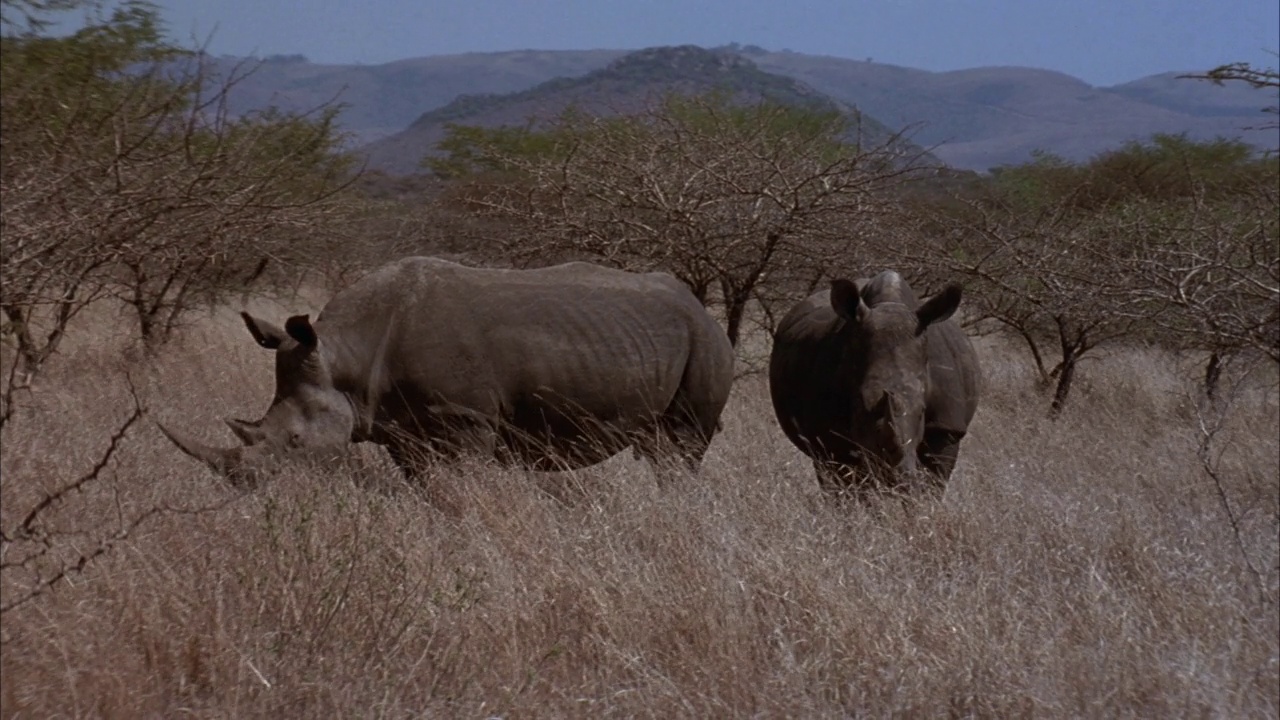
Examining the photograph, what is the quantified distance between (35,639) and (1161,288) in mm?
6128

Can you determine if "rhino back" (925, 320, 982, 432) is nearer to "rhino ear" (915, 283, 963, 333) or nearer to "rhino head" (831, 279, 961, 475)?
"rhino head" (831, 279, 961, 475)

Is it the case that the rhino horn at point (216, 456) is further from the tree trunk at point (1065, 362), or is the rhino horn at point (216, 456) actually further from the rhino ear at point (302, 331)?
the tree trunk at point (1065, 362)

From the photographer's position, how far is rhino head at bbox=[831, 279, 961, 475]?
6047mm

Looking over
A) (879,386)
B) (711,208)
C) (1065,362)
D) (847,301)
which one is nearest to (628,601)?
(879,386)

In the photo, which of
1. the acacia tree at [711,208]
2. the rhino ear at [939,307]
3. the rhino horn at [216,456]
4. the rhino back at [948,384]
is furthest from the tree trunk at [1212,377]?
the rhino horn at [216,456]

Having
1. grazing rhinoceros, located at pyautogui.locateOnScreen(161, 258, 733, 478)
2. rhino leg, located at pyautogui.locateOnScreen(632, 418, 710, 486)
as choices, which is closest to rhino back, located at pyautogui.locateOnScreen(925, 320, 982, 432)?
rhino leg, located at pyautogui.locateOnScreen(632, 418, 710, 486)

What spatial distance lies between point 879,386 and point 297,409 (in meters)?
2.57

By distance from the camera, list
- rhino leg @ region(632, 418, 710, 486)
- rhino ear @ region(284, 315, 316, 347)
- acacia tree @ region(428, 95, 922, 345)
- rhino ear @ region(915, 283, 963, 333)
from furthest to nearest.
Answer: acacia tree @ region(428, 95, 922, 345)
rhino leg @ region(632, 418, 710, 486)
rhino ear @ region(284, 315, 316, 347)
rhino ear @ region(915, 283, 963, 333)

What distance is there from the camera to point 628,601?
4742mm

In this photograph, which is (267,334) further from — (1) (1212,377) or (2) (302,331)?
(1) (1212,377)

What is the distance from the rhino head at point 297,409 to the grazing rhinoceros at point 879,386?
7.04ft

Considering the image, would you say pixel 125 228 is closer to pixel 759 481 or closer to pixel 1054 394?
pixel 759 481

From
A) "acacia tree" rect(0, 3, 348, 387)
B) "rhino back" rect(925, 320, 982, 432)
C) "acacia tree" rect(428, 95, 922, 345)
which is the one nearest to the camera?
"acacia tree" rect(0, 3, 348, 387)

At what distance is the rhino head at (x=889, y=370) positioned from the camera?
238 inches
